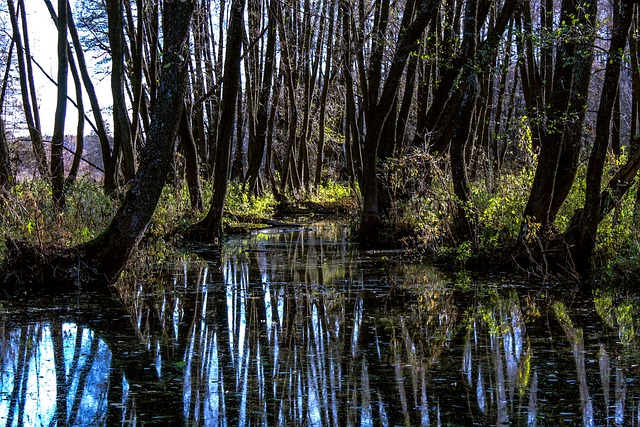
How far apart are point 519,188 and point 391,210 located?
4527mm

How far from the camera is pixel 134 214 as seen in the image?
9906mm

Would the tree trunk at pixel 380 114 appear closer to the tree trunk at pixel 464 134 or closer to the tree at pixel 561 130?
the tree trunk at pixel 464 134

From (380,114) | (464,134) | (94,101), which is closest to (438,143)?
(380,114)

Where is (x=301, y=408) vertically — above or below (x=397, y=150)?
below

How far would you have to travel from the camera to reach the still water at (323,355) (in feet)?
16.8

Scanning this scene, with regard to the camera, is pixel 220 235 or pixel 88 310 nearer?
pixel 88 310

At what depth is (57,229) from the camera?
1009cm

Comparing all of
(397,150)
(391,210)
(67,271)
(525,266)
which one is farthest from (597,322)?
(397,150)

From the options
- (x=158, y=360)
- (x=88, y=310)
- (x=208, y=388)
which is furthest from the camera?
(x=88, y=310)

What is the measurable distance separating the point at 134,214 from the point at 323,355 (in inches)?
164

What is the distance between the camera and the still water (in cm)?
513

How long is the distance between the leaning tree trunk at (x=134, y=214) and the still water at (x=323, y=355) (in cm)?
58

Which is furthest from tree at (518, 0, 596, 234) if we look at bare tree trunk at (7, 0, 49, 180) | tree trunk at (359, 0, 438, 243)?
bare tree trunk at (7, 0, 49, 180)

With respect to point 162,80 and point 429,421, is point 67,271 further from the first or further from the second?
point 429,421
